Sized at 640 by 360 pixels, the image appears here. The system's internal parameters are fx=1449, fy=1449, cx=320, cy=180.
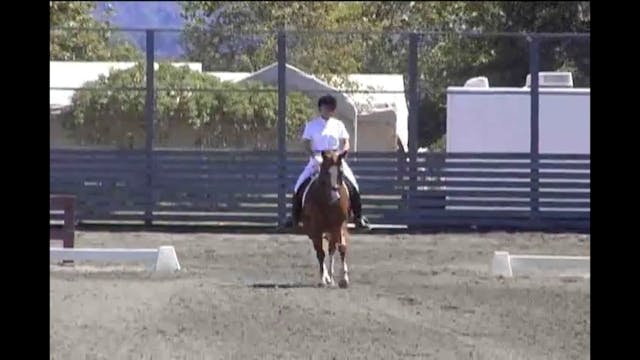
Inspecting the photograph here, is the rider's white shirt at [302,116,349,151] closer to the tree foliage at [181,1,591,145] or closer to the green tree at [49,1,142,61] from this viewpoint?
the green tree at [49,1,142,61]

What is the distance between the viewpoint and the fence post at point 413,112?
963 inches

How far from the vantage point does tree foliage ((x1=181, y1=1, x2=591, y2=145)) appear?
25078 millimetres

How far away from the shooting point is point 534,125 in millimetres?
24578

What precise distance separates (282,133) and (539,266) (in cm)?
759

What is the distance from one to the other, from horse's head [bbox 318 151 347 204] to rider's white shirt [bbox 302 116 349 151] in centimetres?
28

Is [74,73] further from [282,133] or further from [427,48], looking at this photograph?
[427,48]

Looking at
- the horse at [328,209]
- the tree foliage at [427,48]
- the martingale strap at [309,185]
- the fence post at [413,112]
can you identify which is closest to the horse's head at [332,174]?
the horse at [328,209]

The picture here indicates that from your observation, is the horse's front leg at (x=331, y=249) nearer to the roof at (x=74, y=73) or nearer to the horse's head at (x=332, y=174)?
the horse's head at (x=332, y=174)

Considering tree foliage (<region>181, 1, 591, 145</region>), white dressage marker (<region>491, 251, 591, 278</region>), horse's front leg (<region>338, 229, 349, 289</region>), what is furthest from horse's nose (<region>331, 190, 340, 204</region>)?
tree foliage (<region>181, 1, 591, 145</region>)

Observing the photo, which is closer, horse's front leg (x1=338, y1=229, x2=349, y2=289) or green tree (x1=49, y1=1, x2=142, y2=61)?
horse's front leg (x1=338, y1=229, x2=349, y2=289)

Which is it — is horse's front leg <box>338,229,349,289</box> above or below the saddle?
below
